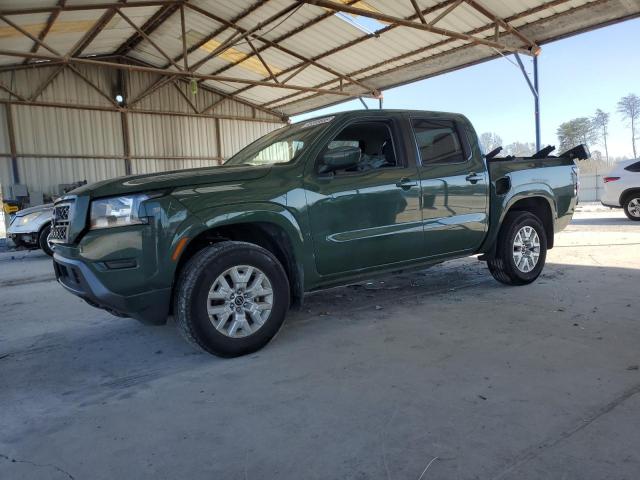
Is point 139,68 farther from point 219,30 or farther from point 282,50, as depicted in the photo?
point 282,50

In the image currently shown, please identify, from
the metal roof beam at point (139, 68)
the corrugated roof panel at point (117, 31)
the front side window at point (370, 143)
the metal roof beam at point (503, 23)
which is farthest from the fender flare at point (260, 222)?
the corrugated roof panel at point (117, 31)

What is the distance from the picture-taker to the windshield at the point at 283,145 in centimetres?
384

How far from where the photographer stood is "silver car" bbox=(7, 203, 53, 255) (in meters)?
9.50

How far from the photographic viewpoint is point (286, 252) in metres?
3.56

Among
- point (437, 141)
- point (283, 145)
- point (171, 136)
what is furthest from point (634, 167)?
point (171, 136)

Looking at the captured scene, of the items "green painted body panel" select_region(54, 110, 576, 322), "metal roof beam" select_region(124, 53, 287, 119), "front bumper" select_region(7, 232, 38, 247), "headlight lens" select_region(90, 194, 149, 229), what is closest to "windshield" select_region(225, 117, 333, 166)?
"green painted body panel" select_region(54, 110, 576, 322)

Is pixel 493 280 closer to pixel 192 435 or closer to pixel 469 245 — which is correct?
pixel 469 245

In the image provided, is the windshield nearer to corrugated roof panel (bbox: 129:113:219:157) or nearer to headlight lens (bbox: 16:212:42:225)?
headlight lens (bbox: 16:212:42:225)

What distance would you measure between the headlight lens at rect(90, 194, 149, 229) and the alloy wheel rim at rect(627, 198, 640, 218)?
12.2 m

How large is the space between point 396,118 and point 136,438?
10.7 feet

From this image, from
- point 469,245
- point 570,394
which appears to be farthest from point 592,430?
point 469,245

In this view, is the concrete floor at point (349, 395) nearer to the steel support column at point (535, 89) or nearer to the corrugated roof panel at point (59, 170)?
the steel support column at point (535, 89)

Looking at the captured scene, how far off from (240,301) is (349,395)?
107cm

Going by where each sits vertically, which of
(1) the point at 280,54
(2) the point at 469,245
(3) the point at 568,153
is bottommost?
(2) the point at 469,245
